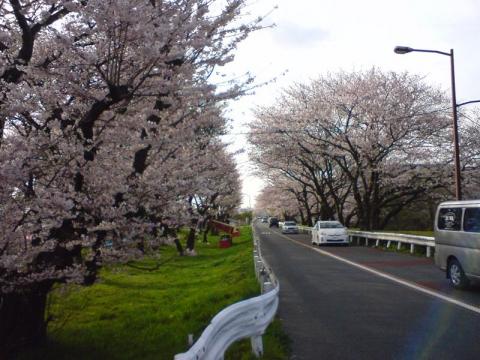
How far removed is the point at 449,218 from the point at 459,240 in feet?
2.39

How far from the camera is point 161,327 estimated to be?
10.8 m

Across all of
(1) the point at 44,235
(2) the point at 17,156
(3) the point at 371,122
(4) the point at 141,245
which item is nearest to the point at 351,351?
(4) the point at 141,245

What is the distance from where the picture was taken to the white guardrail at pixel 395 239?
2070cm

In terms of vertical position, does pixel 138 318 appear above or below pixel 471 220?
below

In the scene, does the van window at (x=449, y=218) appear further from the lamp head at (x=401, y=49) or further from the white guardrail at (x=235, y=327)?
the lamp head at (x=401, y=49)

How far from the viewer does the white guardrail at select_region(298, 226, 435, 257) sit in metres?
20.7

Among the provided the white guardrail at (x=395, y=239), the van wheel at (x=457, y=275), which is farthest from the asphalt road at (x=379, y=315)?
the white guardrail at (x=395, y=239)

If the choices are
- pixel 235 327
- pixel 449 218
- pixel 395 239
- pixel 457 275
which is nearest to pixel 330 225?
pixel 395 239

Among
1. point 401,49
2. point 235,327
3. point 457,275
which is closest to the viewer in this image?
point 235,327

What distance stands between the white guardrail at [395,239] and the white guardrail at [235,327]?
14.6 metres

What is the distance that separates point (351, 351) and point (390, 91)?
2944 centimetres

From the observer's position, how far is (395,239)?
25078 mm

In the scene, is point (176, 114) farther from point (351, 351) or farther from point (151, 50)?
point (351, 351)

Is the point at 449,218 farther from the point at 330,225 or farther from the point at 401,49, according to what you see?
the point at 330,225
